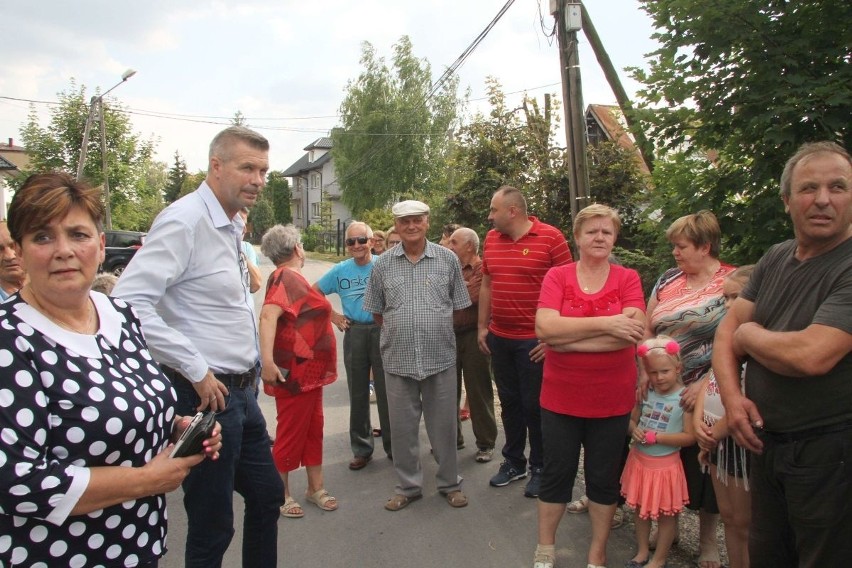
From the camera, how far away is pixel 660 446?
3.33 meters

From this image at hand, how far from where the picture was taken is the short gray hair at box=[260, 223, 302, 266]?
4.31 metres

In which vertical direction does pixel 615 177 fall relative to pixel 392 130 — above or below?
below

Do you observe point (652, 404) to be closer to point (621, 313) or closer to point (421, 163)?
point (621, 313)

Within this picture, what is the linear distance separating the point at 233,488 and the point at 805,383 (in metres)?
A: 2.29

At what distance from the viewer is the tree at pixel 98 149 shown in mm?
22156

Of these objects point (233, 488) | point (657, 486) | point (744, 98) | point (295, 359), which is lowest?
point (657, 486)

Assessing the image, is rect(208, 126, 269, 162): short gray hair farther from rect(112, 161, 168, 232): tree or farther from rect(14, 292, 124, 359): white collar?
rect(112, 161, 168, 232): tree

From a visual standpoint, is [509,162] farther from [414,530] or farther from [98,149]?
[98,149]

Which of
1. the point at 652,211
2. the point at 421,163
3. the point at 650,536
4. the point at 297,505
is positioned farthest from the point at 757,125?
the point at 421,163

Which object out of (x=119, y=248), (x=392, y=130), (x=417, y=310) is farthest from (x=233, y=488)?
(x=392, y=130)

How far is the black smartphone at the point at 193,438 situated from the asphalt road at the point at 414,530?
190cm

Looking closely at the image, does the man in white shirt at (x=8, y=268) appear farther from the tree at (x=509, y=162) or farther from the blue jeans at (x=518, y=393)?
the tree at (x=509, y=162)

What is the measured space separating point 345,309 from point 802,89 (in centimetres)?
364

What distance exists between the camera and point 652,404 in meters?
3.36
